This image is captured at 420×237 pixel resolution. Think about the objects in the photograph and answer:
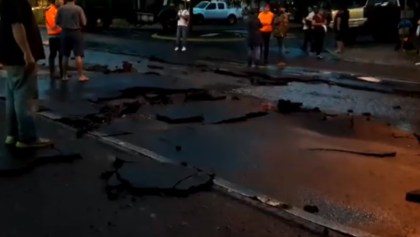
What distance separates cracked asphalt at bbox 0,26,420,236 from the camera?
6.45m

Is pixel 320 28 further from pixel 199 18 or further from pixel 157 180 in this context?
pixel 199 18

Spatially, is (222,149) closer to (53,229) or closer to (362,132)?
(362,132)

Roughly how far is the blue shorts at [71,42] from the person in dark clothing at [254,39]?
6.26 metres

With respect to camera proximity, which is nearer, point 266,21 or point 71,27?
point 71,27

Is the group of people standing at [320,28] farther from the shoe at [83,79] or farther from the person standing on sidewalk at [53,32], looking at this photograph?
the person standing on sidewalk at [53,32]

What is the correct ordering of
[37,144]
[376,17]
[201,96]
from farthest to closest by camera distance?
[376,17], [201,96], [37,144]

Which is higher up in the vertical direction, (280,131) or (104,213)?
(104,213)

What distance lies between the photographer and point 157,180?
21.5 ft

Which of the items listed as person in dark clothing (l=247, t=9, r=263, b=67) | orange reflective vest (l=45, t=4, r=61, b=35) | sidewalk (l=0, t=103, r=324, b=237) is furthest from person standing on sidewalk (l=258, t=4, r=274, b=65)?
sidewalk (l=0, t=103, r=324, b=237)

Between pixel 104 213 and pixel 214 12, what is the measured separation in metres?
48.9

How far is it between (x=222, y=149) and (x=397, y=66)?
13.5 meters

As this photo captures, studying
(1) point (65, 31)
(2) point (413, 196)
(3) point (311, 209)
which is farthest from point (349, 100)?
(3) point (311, 209)

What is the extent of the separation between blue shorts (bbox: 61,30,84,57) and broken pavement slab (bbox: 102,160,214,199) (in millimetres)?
7677

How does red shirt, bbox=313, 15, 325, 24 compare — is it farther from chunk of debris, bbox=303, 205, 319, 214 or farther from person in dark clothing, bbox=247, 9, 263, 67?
chunk of debris, bbox=303, 205, 319, 214
